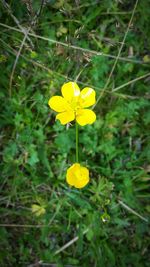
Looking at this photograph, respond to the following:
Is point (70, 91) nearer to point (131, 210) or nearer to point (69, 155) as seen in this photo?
point (69, 155)

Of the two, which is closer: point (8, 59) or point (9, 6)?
point (9, 6)

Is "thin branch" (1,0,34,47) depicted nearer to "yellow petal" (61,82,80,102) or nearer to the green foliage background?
the green foliage background

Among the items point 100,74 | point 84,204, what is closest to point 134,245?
point 84,204

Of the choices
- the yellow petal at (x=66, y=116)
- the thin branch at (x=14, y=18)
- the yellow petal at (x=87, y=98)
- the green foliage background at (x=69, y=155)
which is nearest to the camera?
the yellow petal at (x=66, y=116)

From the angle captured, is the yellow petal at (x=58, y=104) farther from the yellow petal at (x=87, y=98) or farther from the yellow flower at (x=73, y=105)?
the yellow petal at (x=87, y=98)

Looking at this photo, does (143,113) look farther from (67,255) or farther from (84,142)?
(67,255)

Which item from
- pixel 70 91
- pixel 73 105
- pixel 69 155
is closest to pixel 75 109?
pixel 73 105

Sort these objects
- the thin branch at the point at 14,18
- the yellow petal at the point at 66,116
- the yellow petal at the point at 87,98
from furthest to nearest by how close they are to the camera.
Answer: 1. the thin branch at the point at 14,18
2. the yellow petal at the point at 87,98
3. the yellow petal at the point at 66,116

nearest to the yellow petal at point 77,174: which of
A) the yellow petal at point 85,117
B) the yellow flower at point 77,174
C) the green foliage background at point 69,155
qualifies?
the yellow flower at point 77,174
